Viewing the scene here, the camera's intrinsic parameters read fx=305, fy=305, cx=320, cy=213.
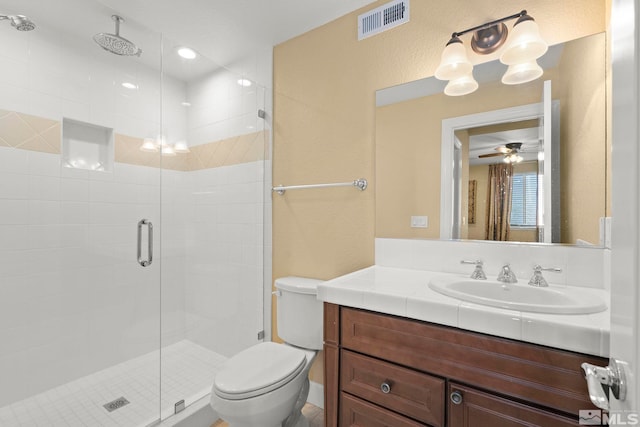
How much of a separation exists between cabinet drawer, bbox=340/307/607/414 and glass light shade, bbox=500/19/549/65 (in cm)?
116

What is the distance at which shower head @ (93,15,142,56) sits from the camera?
5.76 feet

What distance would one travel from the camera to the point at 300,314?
1.76m

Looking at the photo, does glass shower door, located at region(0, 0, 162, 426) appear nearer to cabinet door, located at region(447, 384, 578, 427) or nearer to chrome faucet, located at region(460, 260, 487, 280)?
cabinet door, located at region(447, 384, 578, 427)

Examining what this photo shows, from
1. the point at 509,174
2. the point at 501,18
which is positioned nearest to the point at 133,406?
the point at 509,174

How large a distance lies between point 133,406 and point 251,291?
91cm

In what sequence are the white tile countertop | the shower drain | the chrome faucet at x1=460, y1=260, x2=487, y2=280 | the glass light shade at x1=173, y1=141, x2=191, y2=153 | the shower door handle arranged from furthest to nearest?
the glass light shade at x1=173, y1=141, x2=191, y2=153
the shower door handle
the shower drain
the chrome faucet at x1=460, y1=260, x2=487, y2=280
the white tile countertop

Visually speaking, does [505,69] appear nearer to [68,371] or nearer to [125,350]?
[125,350]

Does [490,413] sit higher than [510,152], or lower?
lower

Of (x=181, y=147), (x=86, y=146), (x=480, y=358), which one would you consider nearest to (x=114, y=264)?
(x=86, y=146)

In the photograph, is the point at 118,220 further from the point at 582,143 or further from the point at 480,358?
the point at 582,143

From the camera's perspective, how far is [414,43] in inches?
64.6

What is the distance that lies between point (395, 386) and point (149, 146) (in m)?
1.86

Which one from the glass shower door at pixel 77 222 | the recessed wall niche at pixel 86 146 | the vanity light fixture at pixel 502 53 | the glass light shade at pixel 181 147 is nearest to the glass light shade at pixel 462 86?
the vanity light fixture at pixel 502 53

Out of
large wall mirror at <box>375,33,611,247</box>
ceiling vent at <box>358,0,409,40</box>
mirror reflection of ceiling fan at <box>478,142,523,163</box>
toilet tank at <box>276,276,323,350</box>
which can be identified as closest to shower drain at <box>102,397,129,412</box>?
toilet tank at <box>276,276,323,350</box>
